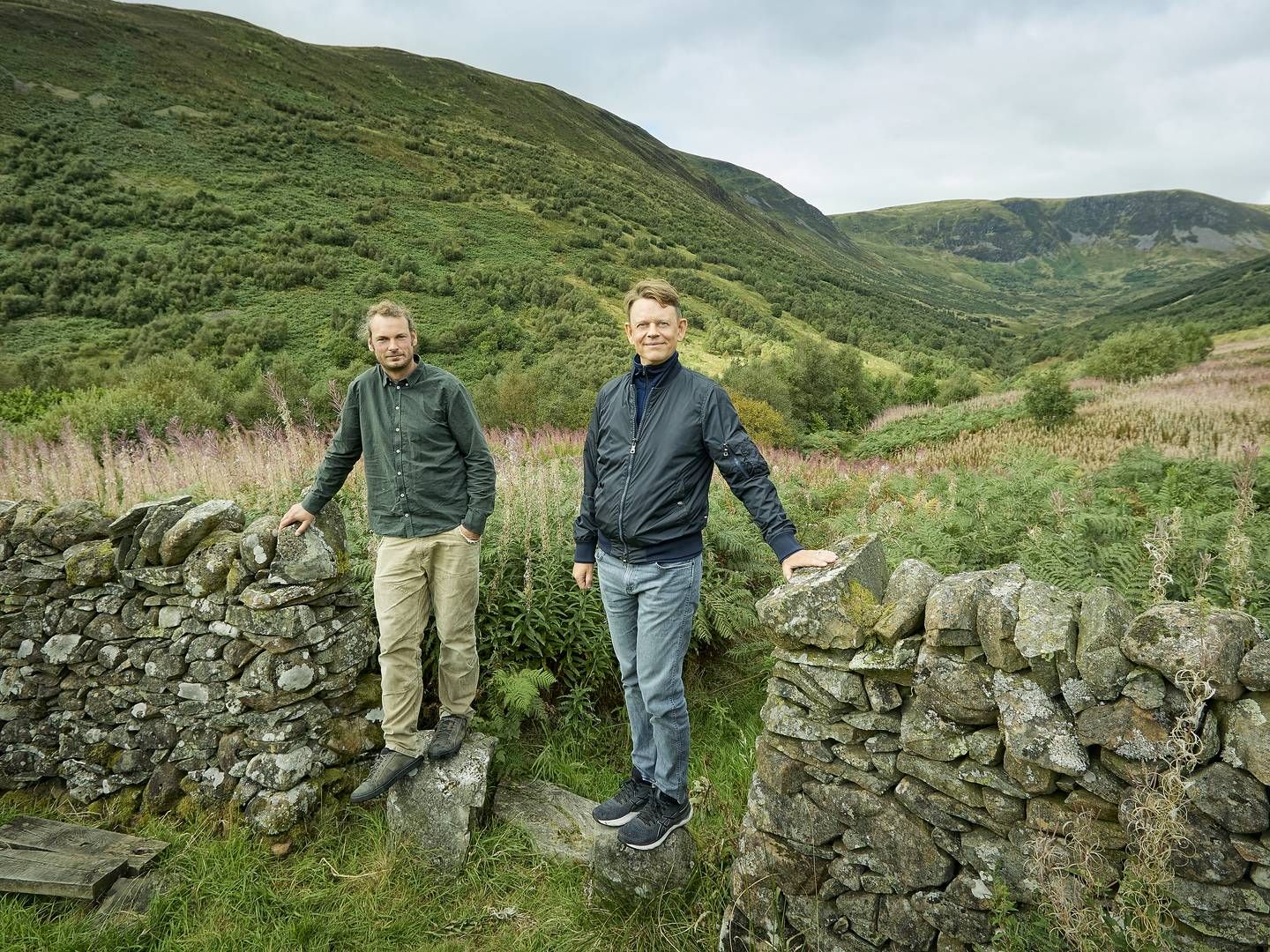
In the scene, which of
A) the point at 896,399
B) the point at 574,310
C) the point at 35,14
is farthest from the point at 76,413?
the point at 35,14

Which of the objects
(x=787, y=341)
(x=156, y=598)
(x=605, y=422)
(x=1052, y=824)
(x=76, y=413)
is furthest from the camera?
(x=787, y=341)

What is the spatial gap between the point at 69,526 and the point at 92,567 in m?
0.48

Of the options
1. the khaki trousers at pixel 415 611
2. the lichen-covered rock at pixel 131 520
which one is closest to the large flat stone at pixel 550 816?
the khaki trousers at pixel 415 611

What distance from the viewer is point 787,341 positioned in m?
37.9

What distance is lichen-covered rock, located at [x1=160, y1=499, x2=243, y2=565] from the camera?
3875 millimetres

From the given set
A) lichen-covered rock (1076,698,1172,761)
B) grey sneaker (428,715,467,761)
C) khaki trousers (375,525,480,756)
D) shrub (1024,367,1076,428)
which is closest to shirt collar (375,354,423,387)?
khaki trousers (375,525,480,756)

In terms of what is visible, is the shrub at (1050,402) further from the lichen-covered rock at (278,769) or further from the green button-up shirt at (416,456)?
the lichen-covered rock at (278,769)

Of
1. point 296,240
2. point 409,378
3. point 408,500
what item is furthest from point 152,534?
point 296,240

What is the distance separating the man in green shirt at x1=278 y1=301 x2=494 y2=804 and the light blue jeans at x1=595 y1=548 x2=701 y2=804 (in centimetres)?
102

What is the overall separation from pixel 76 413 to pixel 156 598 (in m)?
9.99

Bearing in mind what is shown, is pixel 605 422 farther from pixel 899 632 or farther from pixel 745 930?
pixel 745 930

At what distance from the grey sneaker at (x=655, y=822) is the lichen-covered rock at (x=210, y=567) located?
2876 mm

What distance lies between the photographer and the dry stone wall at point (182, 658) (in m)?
3.78

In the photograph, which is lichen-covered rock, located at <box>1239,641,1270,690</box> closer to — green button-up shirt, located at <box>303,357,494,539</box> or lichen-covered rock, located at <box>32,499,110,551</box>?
green button-up shirt, located at <box>303,357,494,539</box>
